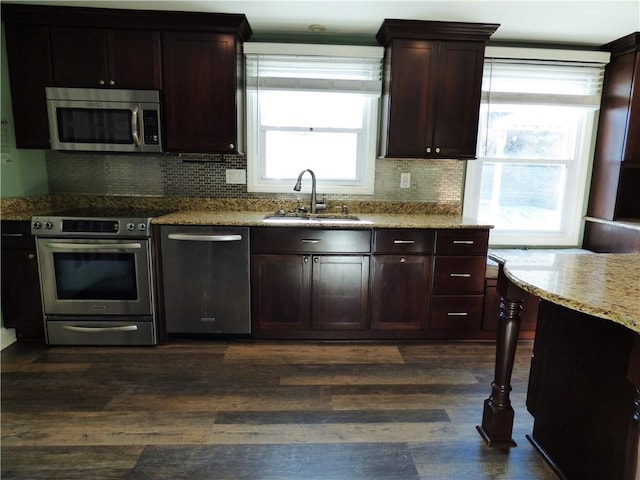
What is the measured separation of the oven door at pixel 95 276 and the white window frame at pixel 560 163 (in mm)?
2570

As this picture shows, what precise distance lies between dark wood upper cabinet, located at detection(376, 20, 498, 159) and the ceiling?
0.09 meters

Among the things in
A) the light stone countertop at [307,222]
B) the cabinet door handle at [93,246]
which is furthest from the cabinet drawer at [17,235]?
the light stone countertop at [307,222]

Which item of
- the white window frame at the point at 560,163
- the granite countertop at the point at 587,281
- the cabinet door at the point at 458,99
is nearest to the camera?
Result: the granite countertop at the point at 587,281

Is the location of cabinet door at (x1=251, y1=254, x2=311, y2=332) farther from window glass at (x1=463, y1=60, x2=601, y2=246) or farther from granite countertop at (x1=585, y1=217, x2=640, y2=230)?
granite countertop at (x1=585, y1=217, x2=640, y2=230)

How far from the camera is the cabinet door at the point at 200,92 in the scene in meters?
2.66

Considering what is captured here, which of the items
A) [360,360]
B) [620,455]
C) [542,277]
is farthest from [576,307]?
[360,360]

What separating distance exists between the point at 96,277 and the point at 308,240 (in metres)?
1.45

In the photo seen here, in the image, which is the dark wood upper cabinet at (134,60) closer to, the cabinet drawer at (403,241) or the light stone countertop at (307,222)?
the light stone countertop at (307,222)

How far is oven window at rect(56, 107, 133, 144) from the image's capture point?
2.67 metres

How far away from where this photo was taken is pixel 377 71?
2969 mm

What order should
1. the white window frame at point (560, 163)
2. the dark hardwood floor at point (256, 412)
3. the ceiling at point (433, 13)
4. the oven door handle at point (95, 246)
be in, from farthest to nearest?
the white window frame at point (560, 163) < the oven door handle at point (95, 246) < the ceiling at point (433, 13) < the dark hardwood floor at point (256, 412)

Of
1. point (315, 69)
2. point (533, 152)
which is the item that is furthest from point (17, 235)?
point (533, 152)

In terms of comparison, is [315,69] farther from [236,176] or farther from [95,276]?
[95,276]

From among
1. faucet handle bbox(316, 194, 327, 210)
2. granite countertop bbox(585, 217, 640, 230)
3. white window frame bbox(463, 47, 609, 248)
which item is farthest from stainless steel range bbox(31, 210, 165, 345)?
granite countertop bbox(585, 217, 640, 230)
